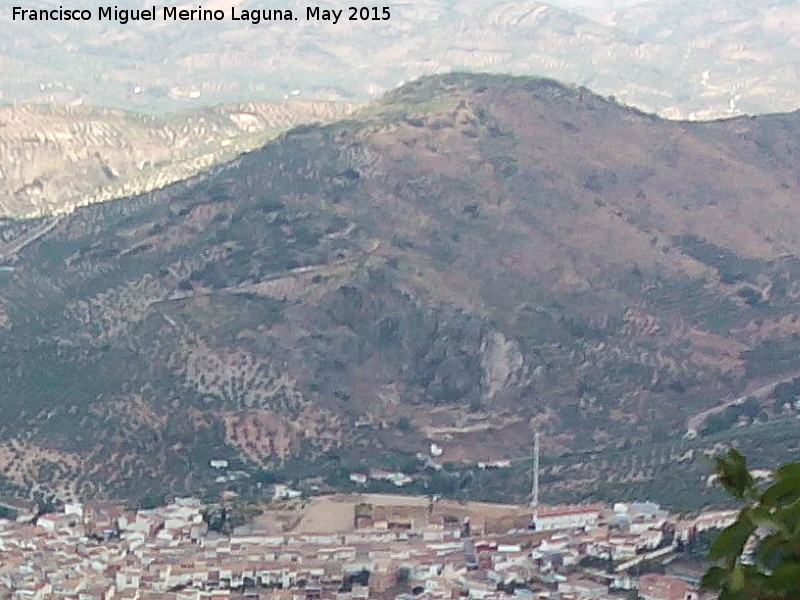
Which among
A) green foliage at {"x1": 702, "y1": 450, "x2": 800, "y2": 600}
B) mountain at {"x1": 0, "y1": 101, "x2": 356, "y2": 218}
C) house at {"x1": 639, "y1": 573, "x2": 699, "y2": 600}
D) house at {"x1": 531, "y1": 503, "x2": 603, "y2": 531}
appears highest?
mountain at {"x1": 0, "y1": 101, "x2": 356, "y2": 218}

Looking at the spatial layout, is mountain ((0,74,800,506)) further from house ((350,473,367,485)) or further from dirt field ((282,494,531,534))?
dirt field ((282,494,531,534))

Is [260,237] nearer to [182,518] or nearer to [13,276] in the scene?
[13,276]

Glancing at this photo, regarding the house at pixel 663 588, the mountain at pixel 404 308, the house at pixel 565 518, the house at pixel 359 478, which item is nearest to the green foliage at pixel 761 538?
the house at pixel 663 588

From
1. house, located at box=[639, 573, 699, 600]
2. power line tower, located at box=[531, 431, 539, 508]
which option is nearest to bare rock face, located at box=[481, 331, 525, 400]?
power line tower, located at box=[531, 431, 539, 508]

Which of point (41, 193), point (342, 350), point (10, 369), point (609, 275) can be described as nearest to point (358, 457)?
point (342, 350)

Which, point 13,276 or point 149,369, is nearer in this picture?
point 149,369
